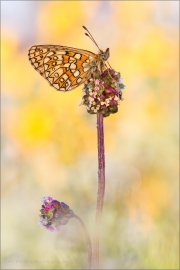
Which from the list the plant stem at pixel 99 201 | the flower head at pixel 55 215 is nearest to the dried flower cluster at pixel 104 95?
the plant stem at pixel 99 201

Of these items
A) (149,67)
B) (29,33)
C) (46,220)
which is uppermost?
(29,33)

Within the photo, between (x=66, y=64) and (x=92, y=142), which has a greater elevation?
(x=66, y=64)

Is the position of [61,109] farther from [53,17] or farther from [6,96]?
[53,17]

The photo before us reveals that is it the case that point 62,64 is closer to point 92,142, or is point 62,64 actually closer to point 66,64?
point 66,64

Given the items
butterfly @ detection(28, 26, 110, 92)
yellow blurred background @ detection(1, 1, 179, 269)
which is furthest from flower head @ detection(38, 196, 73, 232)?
yellow blurred background @ detection(1, 1, 179, 269)

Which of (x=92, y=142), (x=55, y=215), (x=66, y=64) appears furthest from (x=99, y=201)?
(x=92, y=142)

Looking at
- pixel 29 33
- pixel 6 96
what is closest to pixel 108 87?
pixel 6 96

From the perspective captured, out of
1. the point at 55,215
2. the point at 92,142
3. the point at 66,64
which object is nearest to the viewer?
the point at 55,215
